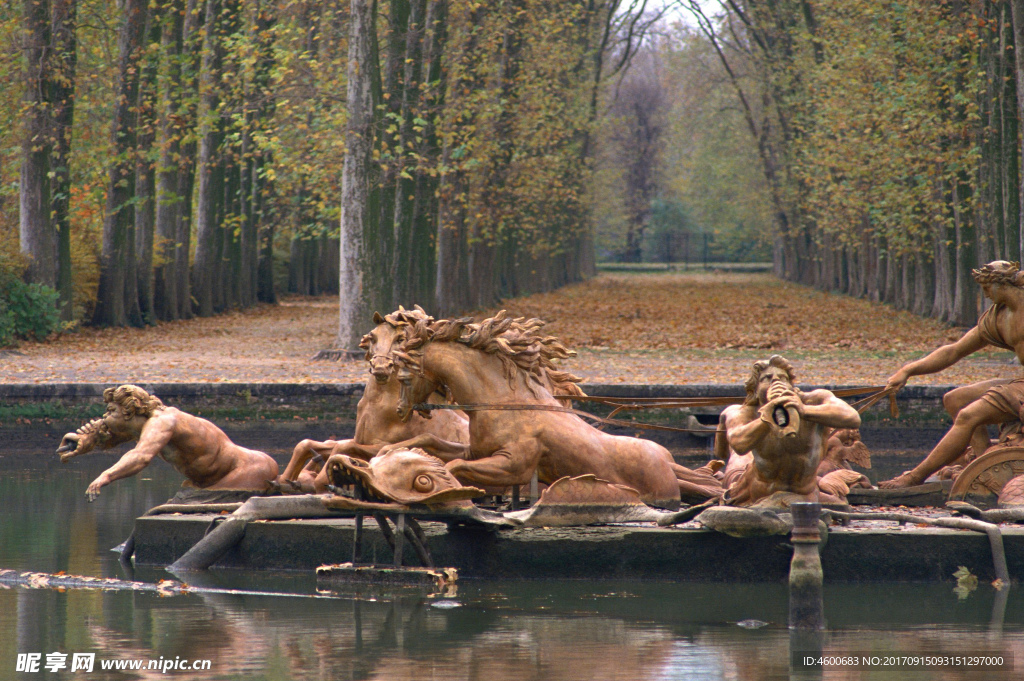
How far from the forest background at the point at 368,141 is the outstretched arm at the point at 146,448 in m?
12.7

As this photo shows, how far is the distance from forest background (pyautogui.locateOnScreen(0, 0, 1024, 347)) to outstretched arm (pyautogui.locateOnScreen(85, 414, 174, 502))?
41.5 ft

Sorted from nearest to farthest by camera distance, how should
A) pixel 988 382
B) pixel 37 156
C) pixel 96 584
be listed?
pixel 96 584
pixel 988 382
pixel 37 156

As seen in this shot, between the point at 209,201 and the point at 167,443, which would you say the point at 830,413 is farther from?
the point at 209,201

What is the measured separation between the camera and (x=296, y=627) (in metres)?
8.35

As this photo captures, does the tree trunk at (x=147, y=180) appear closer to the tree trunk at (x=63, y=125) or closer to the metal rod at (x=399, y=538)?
the tree trunk at (x=63, y=125)

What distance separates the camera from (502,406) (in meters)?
9.85

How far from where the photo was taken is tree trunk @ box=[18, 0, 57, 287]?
26656 mm

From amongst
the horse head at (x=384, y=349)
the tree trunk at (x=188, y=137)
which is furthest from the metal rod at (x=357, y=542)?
the tree trunk at (x=188, y=137)

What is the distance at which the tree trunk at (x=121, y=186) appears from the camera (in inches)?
1159

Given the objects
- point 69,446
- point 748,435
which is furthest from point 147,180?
point 748,435

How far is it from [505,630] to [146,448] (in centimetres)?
367

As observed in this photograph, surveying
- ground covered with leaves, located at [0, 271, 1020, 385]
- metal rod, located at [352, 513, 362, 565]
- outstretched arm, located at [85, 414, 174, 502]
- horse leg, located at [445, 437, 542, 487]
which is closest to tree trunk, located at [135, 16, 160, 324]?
ground covered with leaves, located at [0, 271, 1020, 385]

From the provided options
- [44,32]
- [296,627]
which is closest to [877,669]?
[296,627]

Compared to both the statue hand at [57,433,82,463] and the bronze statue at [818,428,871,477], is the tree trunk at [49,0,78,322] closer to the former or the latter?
the statue hand at [57,433,82,463]
